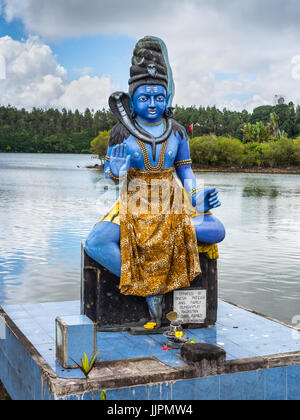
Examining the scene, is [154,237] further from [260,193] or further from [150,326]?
[260,193]

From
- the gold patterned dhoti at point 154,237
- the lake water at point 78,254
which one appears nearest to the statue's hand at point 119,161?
the gold patterned dhoti at point 154,237

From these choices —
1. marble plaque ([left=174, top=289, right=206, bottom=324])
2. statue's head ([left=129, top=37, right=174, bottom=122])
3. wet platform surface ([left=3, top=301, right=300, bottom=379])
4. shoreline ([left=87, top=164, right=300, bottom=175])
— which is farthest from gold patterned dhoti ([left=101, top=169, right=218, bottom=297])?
shoreline ([left=87, top=164, right=300, bottom=175])

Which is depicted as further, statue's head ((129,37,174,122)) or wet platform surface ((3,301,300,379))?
statue's head ((129,37,174,122))

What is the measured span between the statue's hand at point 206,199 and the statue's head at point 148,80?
0.77 meters

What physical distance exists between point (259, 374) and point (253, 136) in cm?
6363

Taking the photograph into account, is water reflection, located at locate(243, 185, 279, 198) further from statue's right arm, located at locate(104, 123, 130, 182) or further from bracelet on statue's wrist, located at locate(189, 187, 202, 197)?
statue's right arm, located at locate(104, 123, 130, 182)

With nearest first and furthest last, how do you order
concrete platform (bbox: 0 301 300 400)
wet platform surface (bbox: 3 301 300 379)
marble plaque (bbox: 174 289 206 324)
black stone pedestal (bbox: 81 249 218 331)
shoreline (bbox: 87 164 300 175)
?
concrete platform (bbox: 0 301 300 400) < wet platform surface (bbox: 3 301 300 379) < black stone pedestal (bbox: 81 249 218 331) < marble plaque (bbox: 174 289 206 324) < shoreline (bbox: 87 164 300 175)

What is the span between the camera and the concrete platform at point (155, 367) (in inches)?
146

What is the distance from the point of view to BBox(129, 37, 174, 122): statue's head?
202 inches

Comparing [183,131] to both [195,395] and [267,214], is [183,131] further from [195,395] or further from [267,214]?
[267,214]

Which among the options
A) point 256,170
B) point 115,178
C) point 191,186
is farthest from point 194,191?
point 256,170

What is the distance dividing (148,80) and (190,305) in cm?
197

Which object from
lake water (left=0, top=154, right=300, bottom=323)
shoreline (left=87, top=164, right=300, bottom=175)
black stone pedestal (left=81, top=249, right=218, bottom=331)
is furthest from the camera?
shoreline (left=87, top=164, right=300, bottom=175)

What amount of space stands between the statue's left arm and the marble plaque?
0.72m
